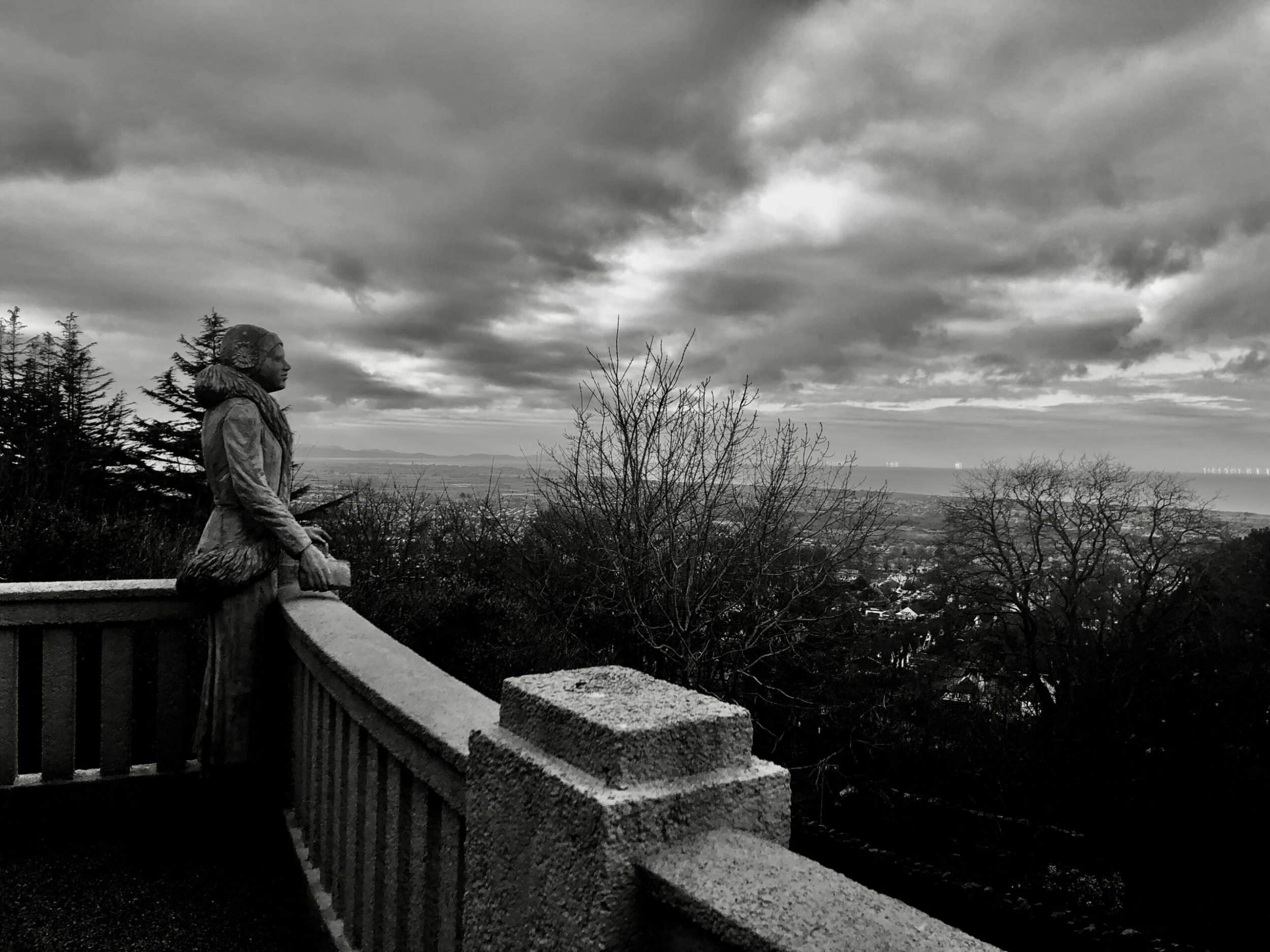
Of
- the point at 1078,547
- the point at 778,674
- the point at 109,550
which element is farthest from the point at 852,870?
the point at 109,550

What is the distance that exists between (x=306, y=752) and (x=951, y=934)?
2861 mm

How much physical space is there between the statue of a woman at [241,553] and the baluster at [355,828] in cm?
118

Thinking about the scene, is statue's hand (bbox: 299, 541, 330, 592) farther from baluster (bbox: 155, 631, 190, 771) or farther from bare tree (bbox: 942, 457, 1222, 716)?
bare tree (bbox: 942, 457, 1222, 716)

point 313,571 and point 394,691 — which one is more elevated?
point 313,571

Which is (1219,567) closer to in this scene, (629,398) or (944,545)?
(944,545)

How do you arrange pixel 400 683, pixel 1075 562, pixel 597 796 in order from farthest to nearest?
1. pixel 1075 562
2. pixel 400 683
3. pixel 597 796

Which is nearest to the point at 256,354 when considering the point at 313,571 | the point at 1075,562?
the point at 313,571

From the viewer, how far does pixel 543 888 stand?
1.26m

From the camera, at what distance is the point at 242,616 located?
356 cm

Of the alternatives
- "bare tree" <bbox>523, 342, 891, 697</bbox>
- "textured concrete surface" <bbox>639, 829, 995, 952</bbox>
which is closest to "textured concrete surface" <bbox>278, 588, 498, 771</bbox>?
"textured concrete surface" <bbox>639, 829, 995, 952</bbox>

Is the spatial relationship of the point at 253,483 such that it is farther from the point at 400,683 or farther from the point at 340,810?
the point at 400,683

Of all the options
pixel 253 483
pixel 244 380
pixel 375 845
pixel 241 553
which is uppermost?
pixel 244 380

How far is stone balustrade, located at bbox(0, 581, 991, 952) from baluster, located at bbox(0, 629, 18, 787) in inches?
90.6

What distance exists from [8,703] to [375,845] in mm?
2641
